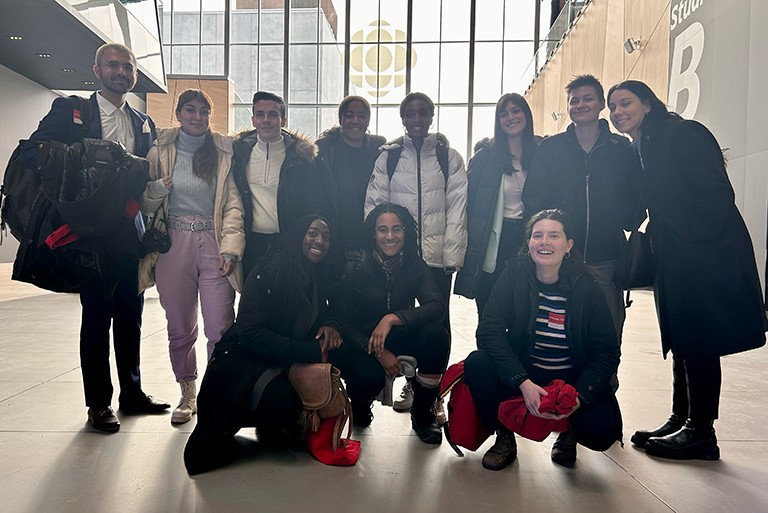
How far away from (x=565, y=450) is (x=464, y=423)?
456mm

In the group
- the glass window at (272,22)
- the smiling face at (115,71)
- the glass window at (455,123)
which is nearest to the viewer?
the smiling face at (115,71)

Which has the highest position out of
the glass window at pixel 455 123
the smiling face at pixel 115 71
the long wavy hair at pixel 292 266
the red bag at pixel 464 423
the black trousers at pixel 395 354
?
the glass window at pixel 455 123

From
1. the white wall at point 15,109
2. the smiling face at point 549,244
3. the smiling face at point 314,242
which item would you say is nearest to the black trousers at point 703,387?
the smiling face at point 549,244

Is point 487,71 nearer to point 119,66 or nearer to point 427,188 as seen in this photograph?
point 427,188

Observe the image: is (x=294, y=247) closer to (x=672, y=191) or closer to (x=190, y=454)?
(x=190, y=454)

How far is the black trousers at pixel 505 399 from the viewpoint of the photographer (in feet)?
7.30

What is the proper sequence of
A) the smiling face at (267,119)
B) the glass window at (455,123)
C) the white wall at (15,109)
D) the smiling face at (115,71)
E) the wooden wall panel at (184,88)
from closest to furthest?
the smiling face at (115,71), the smiling face at (267,119), the white wall at (15,109), the wooden wall panel at (184,88), the glass window at (455,123)

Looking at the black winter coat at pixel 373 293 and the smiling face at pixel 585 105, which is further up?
the smiling face at pixel 585 105

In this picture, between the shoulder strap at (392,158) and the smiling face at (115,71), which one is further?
the shoulder strap at (392,158)

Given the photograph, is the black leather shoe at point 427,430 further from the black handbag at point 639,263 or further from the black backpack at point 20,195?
the black backpack at point 20,195

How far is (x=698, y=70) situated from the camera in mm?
6152

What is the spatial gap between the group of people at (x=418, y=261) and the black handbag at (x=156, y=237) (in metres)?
0.02

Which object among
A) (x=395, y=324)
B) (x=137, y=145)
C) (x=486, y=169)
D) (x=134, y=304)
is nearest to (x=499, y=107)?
(x=486, y=169)

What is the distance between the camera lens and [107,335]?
9.21 ft
